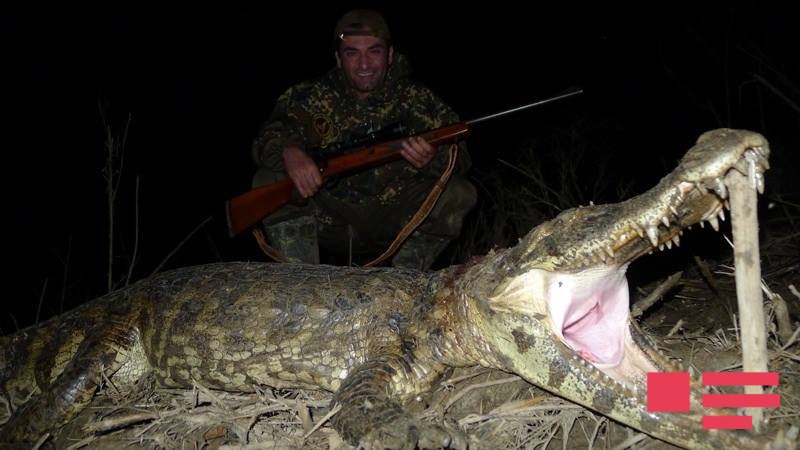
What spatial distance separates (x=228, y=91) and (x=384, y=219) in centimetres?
1383

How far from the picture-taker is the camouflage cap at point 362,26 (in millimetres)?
5441

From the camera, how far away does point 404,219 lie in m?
5.77

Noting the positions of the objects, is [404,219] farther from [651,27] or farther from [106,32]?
[106,32]

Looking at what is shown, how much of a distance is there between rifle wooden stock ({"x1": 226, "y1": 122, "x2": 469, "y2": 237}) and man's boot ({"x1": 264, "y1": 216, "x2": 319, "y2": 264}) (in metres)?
0.26

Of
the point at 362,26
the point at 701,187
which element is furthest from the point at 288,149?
the point at 701,187

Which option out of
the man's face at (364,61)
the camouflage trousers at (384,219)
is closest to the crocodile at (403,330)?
the camouflage trousers at (384,219)

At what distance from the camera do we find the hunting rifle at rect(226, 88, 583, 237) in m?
5.12

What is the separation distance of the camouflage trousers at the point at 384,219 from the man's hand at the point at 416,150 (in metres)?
0.48

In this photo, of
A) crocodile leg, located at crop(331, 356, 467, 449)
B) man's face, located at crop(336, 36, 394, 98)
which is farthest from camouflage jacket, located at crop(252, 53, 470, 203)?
crocodile leg, located at crop(331, 356, 467, 449)

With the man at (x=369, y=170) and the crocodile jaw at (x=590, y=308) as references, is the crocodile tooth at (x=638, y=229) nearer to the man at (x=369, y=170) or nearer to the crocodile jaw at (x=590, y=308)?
the crocodile jaw at (x=590, y=308)

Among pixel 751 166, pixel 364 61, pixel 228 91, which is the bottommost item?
pixel 751 166

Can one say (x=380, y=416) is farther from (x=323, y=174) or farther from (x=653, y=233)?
(x=323, y=174)

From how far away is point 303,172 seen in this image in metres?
5.00

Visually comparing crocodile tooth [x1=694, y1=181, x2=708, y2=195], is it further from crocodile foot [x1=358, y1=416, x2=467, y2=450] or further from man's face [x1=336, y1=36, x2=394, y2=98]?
man's face [x1=336, y1=36, x2=394, y2=98]
